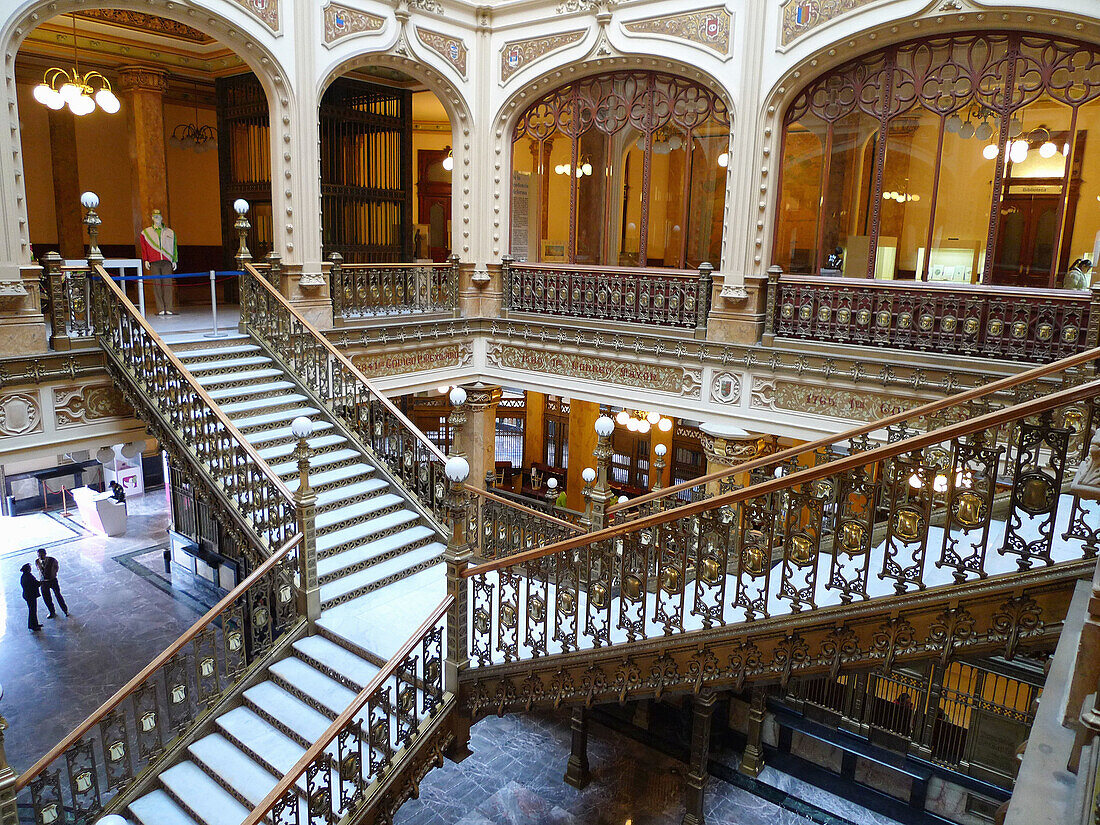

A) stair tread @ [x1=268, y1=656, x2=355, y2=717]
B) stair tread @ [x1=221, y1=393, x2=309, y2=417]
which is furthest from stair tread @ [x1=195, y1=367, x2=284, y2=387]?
stair tread @ [x1=268, y1=656, x2=355, y2=717]

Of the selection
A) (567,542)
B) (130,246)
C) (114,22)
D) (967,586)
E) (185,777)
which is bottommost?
(185,777)

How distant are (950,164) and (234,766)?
48.7 ft

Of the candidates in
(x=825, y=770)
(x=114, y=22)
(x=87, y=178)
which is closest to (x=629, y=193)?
(x=114, y=22)

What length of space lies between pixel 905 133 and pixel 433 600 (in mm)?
12293

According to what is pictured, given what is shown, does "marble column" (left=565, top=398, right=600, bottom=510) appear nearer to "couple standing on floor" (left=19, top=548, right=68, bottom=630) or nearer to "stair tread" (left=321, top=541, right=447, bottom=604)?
"stair tread" (left=321, top=541, right=447, bottom=604)

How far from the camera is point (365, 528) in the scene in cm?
816

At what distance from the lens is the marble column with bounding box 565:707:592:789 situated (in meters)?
8.39

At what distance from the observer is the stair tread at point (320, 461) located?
26.9 ft

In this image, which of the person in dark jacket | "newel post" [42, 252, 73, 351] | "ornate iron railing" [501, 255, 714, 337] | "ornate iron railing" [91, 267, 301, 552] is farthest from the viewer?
the person in dark jacket

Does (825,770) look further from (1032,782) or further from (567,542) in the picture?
(1032,782)

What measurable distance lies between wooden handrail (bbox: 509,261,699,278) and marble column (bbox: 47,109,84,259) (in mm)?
8889

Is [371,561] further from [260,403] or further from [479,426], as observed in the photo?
[479,426]

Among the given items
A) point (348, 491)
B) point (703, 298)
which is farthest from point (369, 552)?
point (703, 298)

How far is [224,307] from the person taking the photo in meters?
13.5
